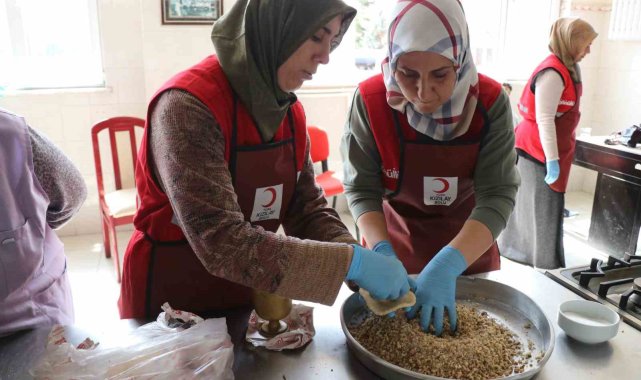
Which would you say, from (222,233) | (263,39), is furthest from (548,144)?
(222,233)

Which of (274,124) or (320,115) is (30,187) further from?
(320,115)

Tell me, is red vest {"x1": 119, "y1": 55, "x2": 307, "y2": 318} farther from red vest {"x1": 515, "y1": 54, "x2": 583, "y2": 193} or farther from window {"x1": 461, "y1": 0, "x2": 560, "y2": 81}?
window {"x1": 461, "y1": 0, "x2": 560, "y2": 81}

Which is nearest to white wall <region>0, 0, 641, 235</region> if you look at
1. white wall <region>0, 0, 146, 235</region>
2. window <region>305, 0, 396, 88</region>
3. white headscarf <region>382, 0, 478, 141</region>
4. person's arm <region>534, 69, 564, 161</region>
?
white wall <region>0, 0, 146, 235</region>

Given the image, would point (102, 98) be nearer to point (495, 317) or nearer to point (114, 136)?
point (114, 136)

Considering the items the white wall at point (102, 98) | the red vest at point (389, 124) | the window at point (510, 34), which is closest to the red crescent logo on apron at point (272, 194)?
the red vest at point (389, 124)

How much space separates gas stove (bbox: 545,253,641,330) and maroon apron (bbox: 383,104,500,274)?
217 mm

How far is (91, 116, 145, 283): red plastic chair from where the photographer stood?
3020mm

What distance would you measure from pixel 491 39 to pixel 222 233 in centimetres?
434

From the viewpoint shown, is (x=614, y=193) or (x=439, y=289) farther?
(x=614, y=193)

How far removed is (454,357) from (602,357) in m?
0.32

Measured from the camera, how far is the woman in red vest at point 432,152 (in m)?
1.25

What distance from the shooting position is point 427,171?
146 centimetres

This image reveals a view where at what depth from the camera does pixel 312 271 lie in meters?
0.97

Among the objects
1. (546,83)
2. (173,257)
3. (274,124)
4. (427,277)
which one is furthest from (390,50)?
(546,83)
